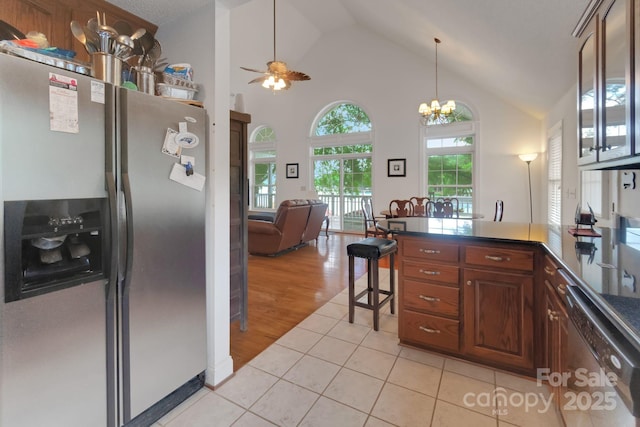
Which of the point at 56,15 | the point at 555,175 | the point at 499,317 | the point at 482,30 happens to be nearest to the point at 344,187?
the point at 555,175

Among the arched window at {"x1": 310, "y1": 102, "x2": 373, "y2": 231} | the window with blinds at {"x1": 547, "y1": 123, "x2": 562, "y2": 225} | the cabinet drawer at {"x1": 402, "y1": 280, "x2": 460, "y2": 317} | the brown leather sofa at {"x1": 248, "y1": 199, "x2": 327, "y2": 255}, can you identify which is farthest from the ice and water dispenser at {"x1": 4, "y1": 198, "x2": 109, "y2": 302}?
the arched window at {"x1": 310, "y1": 102, "x2": 373, "y2": 231}

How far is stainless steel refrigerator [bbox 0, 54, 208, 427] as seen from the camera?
1.06m

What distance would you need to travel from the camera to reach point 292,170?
8320mm

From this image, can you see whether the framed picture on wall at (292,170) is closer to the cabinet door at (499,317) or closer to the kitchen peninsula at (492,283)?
the kitchen peninsula at (492,283)

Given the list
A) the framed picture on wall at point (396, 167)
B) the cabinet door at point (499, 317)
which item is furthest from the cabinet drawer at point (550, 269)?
the framed picture on wall at point (396, 167)

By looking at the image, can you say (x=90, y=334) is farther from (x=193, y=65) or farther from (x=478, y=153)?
(x=478, y=153)

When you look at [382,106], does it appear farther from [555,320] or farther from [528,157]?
[555,320]

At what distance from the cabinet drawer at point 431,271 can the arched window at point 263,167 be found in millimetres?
7020

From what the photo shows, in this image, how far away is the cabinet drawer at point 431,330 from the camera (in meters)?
2.02

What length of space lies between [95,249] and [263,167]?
25.9ft

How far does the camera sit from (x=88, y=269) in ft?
4.19

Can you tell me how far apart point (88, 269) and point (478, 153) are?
6772mm

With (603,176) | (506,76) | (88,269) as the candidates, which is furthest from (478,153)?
(88,269)

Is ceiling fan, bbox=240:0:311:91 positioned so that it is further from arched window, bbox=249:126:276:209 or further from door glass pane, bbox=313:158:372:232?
arched window, bbox=249:126:276:209
